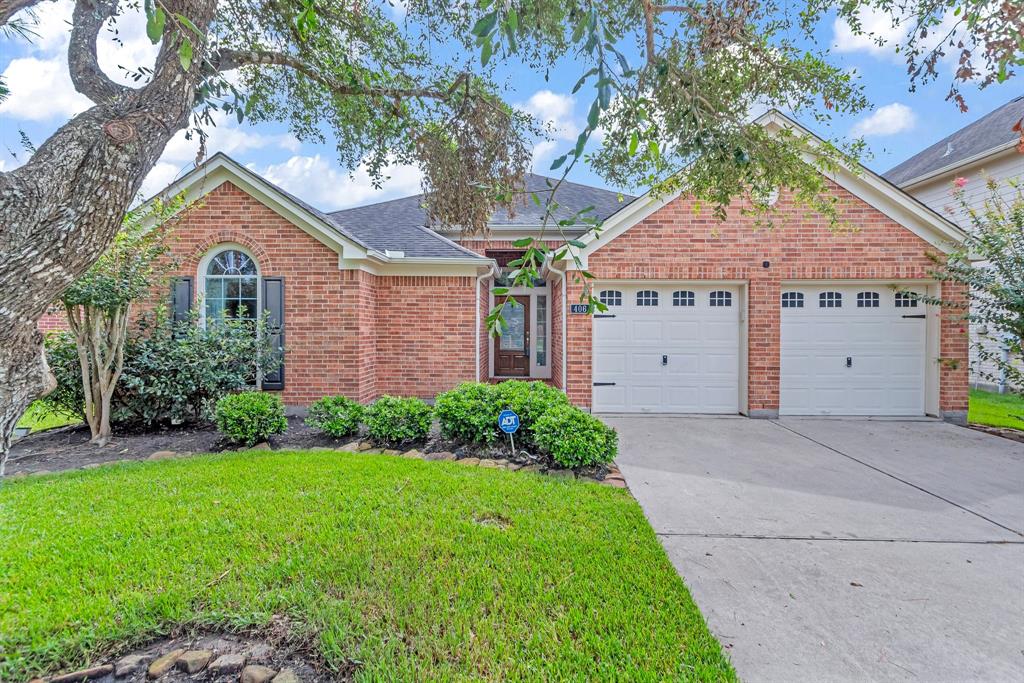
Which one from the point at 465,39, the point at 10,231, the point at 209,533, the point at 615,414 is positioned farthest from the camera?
the point at 615,414

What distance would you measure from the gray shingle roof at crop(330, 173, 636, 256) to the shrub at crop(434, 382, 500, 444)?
3620 mm

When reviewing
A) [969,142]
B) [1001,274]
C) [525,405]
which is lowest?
[525,405]

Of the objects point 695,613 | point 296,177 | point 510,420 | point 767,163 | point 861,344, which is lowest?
point 695,613

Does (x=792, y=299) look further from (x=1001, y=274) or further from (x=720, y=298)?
(x=1001, y=274)

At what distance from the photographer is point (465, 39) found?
6.15m

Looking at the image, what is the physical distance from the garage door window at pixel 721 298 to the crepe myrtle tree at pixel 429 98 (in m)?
3.32

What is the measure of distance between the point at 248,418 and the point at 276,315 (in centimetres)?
271

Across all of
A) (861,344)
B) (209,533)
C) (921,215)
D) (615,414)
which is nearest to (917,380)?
(861,344)

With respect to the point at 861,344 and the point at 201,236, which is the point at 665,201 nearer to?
the point at 861,344

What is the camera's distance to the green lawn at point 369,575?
7.75ft

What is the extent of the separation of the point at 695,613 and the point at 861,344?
8.37 metres

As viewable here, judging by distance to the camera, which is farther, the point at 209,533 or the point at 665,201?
the point at 665,201

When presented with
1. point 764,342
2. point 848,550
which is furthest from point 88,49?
point 764,342

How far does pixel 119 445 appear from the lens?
6469 mm
